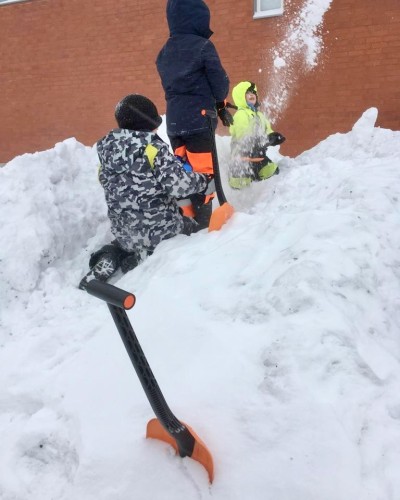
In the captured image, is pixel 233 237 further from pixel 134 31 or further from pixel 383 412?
pixel 134 31

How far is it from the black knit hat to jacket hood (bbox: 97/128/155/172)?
7cm

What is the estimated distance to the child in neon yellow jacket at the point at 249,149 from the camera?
5.01 meters

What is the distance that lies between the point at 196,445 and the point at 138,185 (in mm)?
2002

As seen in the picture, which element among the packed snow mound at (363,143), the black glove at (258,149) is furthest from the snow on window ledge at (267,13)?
the black glove at (258,149)

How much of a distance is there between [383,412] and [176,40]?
10.6 feet

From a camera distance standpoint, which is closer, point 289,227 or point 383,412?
point 383,412

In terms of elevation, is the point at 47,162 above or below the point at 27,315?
above

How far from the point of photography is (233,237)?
2.88 m

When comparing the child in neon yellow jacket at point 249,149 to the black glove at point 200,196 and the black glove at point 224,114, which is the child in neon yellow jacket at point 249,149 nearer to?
the black glove at point 224,114

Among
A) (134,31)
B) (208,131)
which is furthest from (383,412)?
(134,31)

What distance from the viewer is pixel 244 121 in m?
5.00

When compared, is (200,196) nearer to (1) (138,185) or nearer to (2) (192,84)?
(1) (138,185)

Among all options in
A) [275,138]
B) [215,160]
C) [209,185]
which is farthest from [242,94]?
[209,185]

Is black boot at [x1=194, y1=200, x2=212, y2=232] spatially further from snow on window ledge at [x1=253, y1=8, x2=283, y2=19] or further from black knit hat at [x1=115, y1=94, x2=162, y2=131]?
snow on window ledge at [x1=253, y1=8, x2=283, y2=19]
